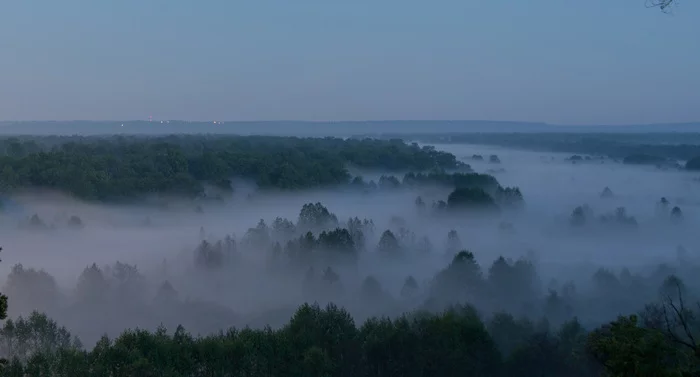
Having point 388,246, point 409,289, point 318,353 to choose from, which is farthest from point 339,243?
point 318,353

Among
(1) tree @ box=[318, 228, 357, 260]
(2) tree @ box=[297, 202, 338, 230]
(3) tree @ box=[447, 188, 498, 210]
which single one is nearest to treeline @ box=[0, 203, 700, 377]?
(1) tree @ box=[318, 228, 357, 260]

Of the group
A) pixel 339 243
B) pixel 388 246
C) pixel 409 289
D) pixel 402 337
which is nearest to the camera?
pixel 402 337

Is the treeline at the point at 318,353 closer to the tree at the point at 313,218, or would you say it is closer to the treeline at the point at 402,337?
the treeline at the point at 402,337

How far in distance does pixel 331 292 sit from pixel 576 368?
720 inches

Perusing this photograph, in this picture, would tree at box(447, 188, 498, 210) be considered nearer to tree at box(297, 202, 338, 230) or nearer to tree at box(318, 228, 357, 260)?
tree at box(297, 202, 338, 230)

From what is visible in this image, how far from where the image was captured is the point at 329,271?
36.1m

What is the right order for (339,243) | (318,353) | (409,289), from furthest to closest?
(339,243) → (409,289) → (318,353)

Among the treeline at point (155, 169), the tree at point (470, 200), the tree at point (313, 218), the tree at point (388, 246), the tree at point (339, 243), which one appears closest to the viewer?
the tree at point (339, 243)

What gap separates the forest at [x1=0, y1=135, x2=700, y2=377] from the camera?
17672 millimetres

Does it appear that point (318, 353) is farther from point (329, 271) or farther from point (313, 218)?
point (313, 218)

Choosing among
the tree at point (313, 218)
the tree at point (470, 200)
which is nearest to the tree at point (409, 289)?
the tree at point (313, 218)

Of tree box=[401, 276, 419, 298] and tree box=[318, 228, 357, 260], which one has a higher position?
tree box=[318, 228, 357, 260]

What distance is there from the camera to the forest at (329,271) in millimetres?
17672

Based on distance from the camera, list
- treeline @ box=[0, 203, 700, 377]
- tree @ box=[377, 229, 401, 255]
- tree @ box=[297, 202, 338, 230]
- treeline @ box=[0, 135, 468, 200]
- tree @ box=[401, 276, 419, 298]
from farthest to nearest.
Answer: treeline @ box=[0, 135, 468, 200] < tree @ box=[297, 202, 338, 230] < tree @ box=[377, 229, 401, 255] < tree @ box=[401, 276, 419, 298] < treeline @ box=[0, 203, 700, 377]
